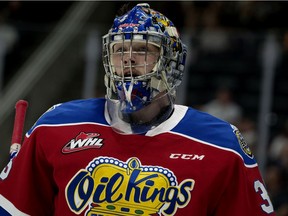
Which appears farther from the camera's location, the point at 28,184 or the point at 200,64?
the point at 200,64

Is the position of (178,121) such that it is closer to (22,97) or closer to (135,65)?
(135,65)

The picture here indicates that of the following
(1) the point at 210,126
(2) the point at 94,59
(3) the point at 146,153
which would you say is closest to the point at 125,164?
(3) the point at 146,153

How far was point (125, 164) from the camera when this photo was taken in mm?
2824

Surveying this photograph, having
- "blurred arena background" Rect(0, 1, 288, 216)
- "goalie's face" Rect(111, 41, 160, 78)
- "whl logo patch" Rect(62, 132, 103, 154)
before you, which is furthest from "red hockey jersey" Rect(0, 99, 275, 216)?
"blurred arena background" Rect(0, 1, 288, 216)

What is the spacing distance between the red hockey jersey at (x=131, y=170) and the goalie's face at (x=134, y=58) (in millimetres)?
199

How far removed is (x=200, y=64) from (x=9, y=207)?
3.72 metres

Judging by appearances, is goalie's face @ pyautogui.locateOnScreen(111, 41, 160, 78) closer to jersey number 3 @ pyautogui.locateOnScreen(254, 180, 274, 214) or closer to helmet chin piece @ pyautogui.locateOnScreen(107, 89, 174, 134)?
helmet chin piece @ pyautogui.locateOnScreen(107, 89, 174, 134)

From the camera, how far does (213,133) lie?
2.89 metres

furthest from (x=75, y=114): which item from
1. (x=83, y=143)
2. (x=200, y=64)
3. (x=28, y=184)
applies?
(x=200, y=64)

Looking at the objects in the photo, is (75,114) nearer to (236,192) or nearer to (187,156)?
(187,156)

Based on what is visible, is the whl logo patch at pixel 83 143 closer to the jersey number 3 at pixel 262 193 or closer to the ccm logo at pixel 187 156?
the ccm logo at pixel 187 156

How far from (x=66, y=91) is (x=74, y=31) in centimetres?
60

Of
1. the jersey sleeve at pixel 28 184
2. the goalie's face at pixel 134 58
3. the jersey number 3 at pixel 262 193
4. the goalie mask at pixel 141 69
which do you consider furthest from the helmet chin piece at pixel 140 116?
the jersey number 3 at pixel 262 193

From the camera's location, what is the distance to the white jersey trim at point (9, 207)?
294 cm
